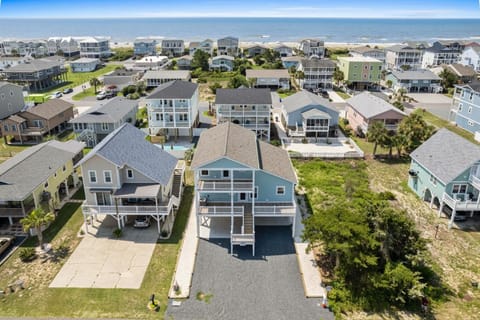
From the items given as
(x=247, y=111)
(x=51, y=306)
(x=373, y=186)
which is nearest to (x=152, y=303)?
(x=51, y=306)

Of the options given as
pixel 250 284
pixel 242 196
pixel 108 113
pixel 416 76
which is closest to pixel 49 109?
pixel 108 113

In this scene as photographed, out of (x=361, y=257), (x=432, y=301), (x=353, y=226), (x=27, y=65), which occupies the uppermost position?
(x=27, y=65)

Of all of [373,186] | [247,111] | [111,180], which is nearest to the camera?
[111,180]

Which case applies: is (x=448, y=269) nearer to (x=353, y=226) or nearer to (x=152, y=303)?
(x=353, y=226)

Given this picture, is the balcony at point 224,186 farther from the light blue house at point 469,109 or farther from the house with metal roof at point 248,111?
the light blue house at point 469,109

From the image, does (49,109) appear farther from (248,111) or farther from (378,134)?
(378,134)

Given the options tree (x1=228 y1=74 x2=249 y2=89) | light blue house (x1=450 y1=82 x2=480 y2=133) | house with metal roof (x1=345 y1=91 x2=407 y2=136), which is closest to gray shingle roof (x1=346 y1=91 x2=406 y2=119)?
house with metal roof (x1=345 y1=91 x2=407 y2=136)

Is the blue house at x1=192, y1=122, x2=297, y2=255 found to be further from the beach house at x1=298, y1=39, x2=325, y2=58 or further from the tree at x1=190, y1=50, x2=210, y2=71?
the beach house at x1=298, y1=39, x2=325, y2=58
